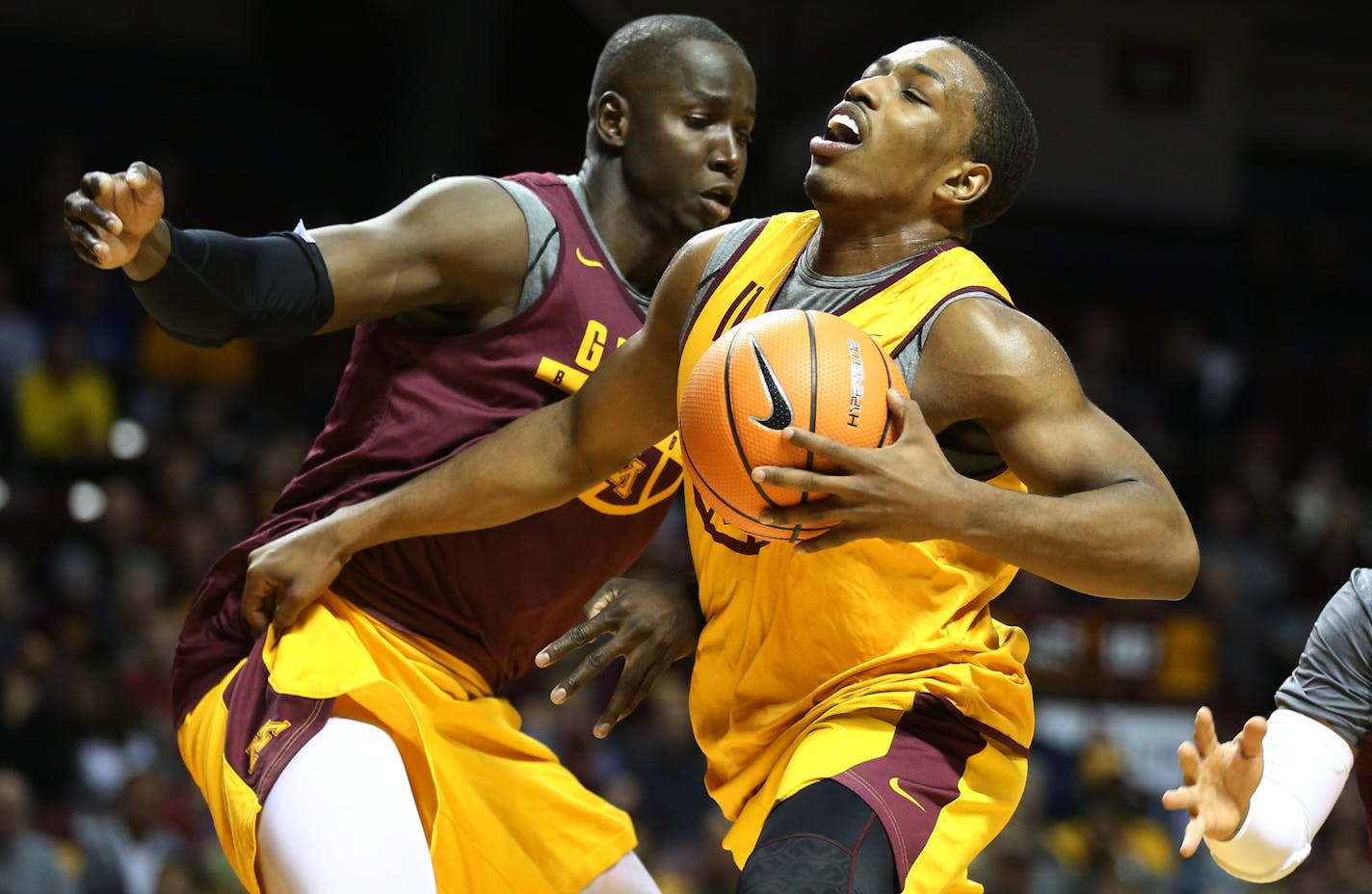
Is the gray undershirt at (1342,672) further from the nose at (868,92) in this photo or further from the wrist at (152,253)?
the wrist at (152,253)

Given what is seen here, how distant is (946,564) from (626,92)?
1610 mm

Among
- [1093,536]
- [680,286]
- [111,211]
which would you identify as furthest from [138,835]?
[1093,536]

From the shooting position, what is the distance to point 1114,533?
Answer: 278 centimetres

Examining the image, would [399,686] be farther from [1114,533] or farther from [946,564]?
[1114,533]

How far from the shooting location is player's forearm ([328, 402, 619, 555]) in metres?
3.56

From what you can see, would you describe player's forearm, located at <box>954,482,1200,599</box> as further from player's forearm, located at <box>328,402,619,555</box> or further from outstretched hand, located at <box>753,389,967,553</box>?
player's forearm, located at <box>328,402,619,555</box>

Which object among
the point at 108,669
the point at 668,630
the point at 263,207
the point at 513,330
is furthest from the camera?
the point at 263,207

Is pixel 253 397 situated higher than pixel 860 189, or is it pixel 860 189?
pixel 860 189

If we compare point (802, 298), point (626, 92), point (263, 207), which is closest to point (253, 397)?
point (263, 207)

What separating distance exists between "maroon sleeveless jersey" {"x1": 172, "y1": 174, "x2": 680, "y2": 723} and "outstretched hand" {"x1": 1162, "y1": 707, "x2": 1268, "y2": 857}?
4.41 ft

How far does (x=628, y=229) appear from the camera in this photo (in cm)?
405

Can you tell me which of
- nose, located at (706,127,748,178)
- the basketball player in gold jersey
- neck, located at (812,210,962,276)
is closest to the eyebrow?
the basketball player in gold jersey

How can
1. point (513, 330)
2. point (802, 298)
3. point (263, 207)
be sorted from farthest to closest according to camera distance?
1. point (263, 207)
2. point (513, 330)
3. point (802, 298)

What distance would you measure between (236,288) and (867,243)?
1.20m
